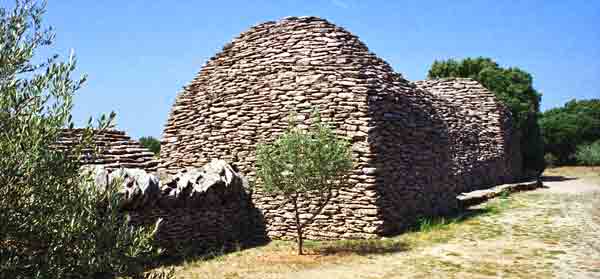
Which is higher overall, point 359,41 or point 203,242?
point 359,41

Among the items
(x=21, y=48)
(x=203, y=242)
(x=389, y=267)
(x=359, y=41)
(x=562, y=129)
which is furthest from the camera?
(x=562, y=129)

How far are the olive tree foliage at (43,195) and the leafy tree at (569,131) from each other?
32.3 metres

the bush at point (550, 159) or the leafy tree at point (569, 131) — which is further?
the bush at point (550, 159)

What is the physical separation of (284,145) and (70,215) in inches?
233

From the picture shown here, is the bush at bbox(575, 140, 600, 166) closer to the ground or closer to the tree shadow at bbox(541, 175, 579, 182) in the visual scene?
the tree shadow at bbox(541, 175, 579, 182)

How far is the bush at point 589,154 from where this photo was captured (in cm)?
2819

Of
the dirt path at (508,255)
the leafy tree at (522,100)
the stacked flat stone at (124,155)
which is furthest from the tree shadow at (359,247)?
the leafy tree at (522,100)

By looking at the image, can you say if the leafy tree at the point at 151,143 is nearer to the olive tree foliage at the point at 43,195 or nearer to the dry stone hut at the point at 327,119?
the dry stone hut at the point at 327,119

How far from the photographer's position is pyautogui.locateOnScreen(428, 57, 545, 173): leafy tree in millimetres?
22375

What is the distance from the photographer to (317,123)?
31.6 feet

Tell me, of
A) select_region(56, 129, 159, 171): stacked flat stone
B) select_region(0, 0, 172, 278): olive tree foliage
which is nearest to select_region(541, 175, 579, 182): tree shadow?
select_region(56, 129, 159, 171): stacked flat stone

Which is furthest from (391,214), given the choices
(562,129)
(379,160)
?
(562,129)

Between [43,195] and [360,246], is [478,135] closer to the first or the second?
[360,246]

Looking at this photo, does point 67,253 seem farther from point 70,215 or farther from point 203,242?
point 203,242
